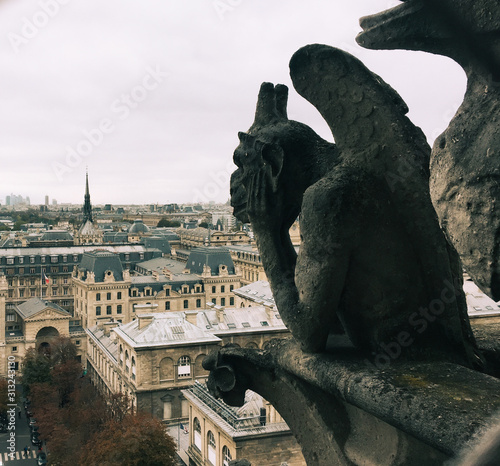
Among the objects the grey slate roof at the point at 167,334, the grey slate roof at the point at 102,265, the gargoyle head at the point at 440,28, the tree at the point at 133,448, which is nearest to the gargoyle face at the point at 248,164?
the gargoyle head at the point at 440,28

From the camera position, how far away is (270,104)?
5496mm

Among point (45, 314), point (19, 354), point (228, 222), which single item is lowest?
point (19, 354)

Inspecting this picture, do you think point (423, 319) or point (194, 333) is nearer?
point (423, 319)

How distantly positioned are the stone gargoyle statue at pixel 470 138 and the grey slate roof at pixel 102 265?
72.3 metres

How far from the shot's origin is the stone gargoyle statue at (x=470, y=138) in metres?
3.04

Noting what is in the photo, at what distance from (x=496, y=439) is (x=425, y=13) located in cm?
253

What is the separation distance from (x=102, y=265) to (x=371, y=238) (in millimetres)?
72561

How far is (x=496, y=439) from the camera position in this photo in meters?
2.17

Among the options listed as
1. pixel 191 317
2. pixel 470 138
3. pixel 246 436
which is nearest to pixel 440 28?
pixel 470 138

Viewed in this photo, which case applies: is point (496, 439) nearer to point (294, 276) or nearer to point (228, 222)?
point (294, 276)

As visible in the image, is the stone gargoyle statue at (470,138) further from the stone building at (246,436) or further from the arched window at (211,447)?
the arched window at (211,447)

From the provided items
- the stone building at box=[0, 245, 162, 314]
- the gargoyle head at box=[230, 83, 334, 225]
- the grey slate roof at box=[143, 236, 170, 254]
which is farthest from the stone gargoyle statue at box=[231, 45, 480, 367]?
the grey slate roof at box=[143, 236, 170, 254]

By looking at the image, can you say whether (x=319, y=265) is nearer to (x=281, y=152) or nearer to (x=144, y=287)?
(x=281, y=152)

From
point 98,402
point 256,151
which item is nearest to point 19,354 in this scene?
point 98,402
